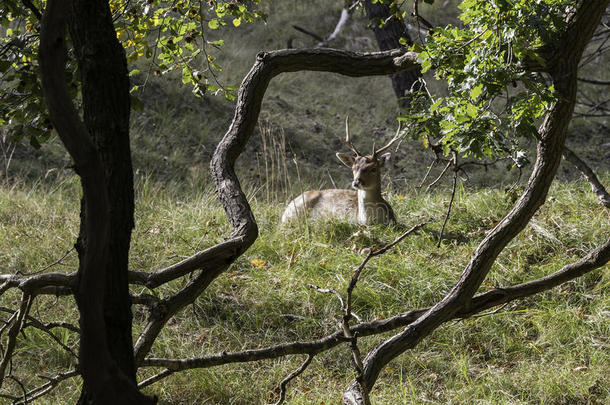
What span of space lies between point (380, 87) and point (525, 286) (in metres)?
12.0

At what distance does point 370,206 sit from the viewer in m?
6.99

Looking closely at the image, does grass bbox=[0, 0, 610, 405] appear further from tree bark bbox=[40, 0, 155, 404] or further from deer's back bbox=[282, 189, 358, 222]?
tree bark bbox=[40, 0, 155, 404]

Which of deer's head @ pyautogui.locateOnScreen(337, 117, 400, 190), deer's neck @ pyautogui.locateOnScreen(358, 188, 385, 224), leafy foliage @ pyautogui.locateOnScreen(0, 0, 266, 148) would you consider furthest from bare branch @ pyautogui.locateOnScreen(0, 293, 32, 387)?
deer's head @ pyautogui.locateOnScreen(337, 117, 400, 190)

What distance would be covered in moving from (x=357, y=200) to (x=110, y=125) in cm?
562

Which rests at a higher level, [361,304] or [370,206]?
[370,206]

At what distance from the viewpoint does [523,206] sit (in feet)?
10.1

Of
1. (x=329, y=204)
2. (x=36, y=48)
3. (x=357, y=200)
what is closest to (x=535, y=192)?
(x=36, y=48)

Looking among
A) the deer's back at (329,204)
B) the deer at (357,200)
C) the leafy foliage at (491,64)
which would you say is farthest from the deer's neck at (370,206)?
the leafy foliage at (491,64)

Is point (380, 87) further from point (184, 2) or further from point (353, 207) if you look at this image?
point (184, 2)

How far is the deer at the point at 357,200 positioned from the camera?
22.3 feet

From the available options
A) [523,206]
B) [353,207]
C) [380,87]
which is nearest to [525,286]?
[523,206]

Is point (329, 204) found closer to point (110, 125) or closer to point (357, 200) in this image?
point (357, 200)

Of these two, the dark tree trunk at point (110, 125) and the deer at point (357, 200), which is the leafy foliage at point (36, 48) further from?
the deer at point (357, 200)

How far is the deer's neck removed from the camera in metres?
6.84
